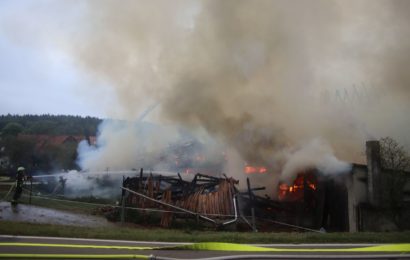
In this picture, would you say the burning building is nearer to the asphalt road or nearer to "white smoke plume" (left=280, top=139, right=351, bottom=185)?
"white smoke plume" (left=280, top=139, right=351, bottom=185)

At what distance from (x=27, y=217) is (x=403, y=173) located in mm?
13855

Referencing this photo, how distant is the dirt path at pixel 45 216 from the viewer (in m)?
12.8

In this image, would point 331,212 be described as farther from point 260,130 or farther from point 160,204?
point 160,204

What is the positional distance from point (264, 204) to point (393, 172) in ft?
17.3

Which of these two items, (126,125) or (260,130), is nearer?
(260,130)

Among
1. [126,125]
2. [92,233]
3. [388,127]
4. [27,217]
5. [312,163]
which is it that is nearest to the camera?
[92,233]

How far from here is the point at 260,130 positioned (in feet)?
73.4

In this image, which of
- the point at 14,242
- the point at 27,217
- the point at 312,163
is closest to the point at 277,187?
the point at 312,163

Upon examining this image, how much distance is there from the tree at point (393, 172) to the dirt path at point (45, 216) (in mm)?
10546

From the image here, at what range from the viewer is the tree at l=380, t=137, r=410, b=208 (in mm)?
15781

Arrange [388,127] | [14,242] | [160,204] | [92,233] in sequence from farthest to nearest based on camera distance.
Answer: [388,127]
[160,204]
[92,233]
[14,242]

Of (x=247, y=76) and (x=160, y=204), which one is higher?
(x=247, y=76)

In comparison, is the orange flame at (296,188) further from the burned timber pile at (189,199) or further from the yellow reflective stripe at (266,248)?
the yellow reflective stripe at (266,248)

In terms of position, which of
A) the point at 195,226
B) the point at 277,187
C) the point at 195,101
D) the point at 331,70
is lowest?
the point at 195,226
